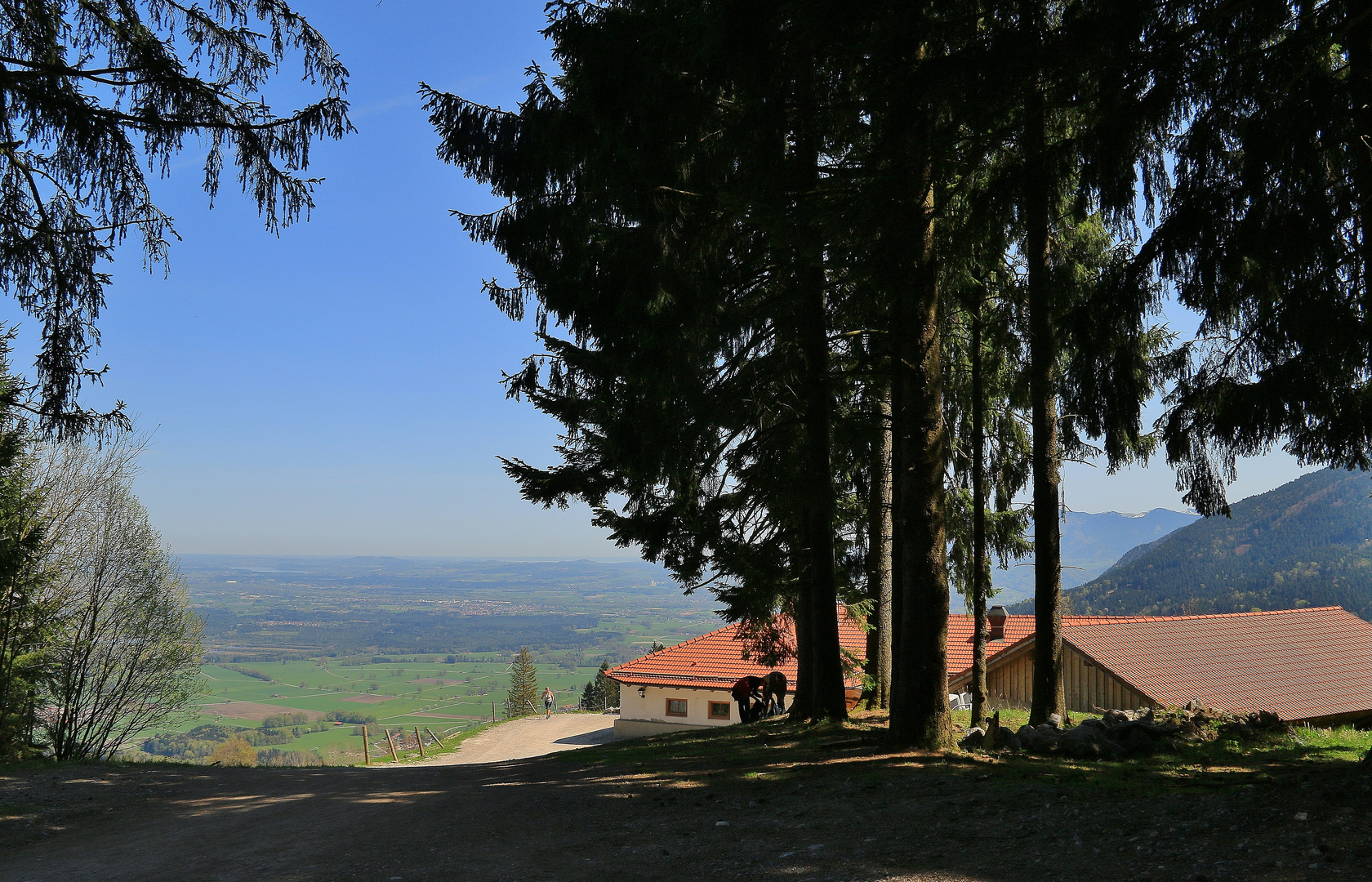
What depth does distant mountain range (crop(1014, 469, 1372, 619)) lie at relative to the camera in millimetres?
96625

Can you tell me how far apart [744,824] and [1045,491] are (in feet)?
19.7

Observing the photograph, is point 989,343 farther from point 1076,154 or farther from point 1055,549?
point 1076,154

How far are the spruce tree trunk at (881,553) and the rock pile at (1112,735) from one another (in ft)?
15.9

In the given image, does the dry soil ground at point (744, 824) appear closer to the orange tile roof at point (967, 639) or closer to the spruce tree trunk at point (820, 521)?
the spruce tree trunk at point (820, 521)

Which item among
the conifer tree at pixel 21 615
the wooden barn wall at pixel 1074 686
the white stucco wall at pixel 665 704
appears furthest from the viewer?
the white stucco wall at pixel 665 704

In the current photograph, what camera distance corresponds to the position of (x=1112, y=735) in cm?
779

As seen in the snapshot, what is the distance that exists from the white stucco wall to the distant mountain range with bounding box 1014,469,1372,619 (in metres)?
81.9

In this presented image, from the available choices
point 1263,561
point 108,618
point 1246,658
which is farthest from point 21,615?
point 1263,561

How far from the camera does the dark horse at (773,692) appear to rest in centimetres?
1716

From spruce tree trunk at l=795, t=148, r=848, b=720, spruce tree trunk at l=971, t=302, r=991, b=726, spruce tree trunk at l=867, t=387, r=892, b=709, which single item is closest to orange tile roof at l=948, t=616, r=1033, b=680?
spruce tree trunk at l=867, t=387, r=892, b=709

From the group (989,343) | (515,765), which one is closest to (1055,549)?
(989,343)

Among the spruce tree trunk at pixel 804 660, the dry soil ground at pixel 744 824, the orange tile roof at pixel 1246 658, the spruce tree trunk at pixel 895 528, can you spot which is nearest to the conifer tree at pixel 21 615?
the dry soil ground at pixel 744 824

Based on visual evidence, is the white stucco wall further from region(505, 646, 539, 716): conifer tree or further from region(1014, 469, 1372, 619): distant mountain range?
region(1014, 469, 1372, 619): distant mountain range

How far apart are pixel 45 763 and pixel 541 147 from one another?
1130 cm
